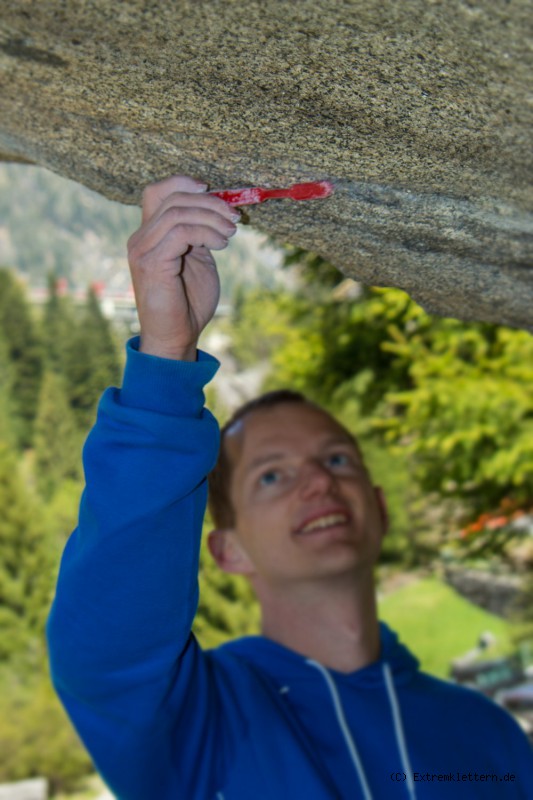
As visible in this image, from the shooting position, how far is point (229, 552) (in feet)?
8.88

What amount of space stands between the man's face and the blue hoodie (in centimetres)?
31

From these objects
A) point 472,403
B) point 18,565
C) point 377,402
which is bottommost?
point 18,565

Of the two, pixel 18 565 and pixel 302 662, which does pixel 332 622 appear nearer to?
pixel 302 662

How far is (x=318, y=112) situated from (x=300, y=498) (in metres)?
1.24

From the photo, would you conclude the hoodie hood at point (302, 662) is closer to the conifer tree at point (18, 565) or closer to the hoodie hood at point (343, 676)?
the hoodie hood at point (343, 676)

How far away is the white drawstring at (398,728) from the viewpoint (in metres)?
2.19

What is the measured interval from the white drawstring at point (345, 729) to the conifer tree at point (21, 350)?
81.5 ft

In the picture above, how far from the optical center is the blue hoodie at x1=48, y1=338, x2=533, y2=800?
1.63 metres

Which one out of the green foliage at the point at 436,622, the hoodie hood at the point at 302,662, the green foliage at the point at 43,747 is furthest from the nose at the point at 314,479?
→ the green foliage at the point at 436,622

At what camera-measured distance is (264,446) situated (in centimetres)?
263

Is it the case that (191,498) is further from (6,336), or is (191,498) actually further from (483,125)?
(6,336)

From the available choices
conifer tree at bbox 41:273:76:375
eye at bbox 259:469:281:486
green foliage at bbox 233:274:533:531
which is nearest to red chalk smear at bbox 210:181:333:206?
eye at bbox 259:469:281:486

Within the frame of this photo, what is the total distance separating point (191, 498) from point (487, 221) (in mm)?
864

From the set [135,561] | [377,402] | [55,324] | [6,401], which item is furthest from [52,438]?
[135,561]
